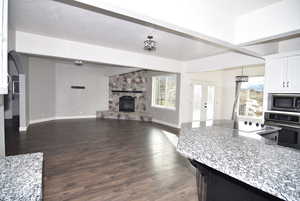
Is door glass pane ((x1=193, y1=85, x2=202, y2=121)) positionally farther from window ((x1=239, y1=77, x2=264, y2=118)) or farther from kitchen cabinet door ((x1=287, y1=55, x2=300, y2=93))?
kitchen cabinet door ((x1=287, y1=55, x2=300, y2=93))

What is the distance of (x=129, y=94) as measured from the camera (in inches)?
341

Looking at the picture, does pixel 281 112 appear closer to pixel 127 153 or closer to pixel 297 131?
pixel 297 131

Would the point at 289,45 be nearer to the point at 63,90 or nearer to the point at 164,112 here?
the point at 164,112

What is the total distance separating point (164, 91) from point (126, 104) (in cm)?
253

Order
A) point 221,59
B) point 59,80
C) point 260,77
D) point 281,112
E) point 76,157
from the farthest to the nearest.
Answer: point 59,80 → point 260,77 → point 221,59 → point 76,157 → point 281,112

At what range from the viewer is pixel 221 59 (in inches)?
183

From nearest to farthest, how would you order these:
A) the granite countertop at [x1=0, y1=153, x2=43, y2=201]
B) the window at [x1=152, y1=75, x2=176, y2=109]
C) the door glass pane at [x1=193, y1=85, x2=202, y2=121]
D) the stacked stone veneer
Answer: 1. the granite countertop at [x1=0, y1=153, x2=43, y2=201]
2. the door glass pane at [x1=193, y1=85, x2=202, y2=121]
3. the window at [x1=152, y1=75, x2=176, y2=109]
4. the stacked stone veneer

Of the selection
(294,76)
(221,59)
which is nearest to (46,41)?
(221,59)

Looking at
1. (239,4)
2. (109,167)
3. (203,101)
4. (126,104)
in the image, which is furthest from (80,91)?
(239,4)

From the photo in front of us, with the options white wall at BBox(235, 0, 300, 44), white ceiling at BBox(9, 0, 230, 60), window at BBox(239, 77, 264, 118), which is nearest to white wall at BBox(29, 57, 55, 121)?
white ceiling at BBox(9, 0, 230, 60)

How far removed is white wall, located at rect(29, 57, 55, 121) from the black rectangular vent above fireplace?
10.7ft

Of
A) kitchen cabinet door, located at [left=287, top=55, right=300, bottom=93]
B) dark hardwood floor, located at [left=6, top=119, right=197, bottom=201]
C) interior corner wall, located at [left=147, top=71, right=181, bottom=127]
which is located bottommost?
dark hardwood floor, located at [left=6, top=119, right=197, bottom=201]

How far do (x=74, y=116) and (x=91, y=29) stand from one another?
6.10m

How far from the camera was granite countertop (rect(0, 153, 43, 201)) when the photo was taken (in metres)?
0.80
